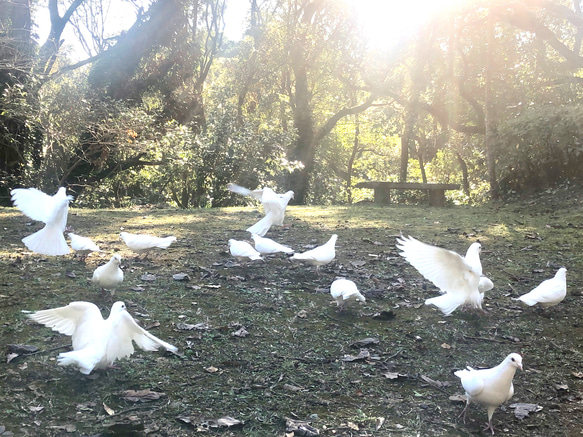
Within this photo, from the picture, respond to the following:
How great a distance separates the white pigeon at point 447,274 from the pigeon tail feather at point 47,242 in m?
3.00

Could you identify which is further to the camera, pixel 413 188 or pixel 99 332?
pixel 413 188

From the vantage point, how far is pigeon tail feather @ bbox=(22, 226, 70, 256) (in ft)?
13.9

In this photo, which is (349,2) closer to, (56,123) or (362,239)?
(56,123)

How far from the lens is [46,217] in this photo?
4.54 meters

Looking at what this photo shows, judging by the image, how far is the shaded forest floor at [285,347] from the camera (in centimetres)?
260

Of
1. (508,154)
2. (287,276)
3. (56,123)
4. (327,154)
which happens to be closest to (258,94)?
(327,154)

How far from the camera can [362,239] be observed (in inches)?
251

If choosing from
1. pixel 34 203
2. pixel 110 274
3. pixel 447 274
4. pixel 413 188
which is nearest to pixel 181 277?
pixel 110 274

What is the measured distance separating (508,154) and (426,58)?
5.33 metres

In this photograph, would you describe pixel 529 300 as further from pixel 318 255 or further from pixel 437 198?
pixel 437 198

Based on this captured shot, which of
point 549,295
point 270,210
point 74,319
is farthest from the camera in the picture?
point 270,210

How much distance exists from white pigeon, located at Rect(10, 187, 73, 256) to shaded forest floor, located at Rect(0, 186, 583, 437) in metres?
0.28

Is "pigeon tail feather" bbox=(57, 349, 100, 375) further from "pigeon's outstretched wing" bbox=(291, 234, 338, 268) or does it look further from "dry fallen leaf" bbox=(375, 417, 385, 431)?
"pigeon's outstretched wing" bbox=(291, 234, 338, 268)

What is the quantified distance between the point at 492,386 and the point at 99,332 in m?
2.25
